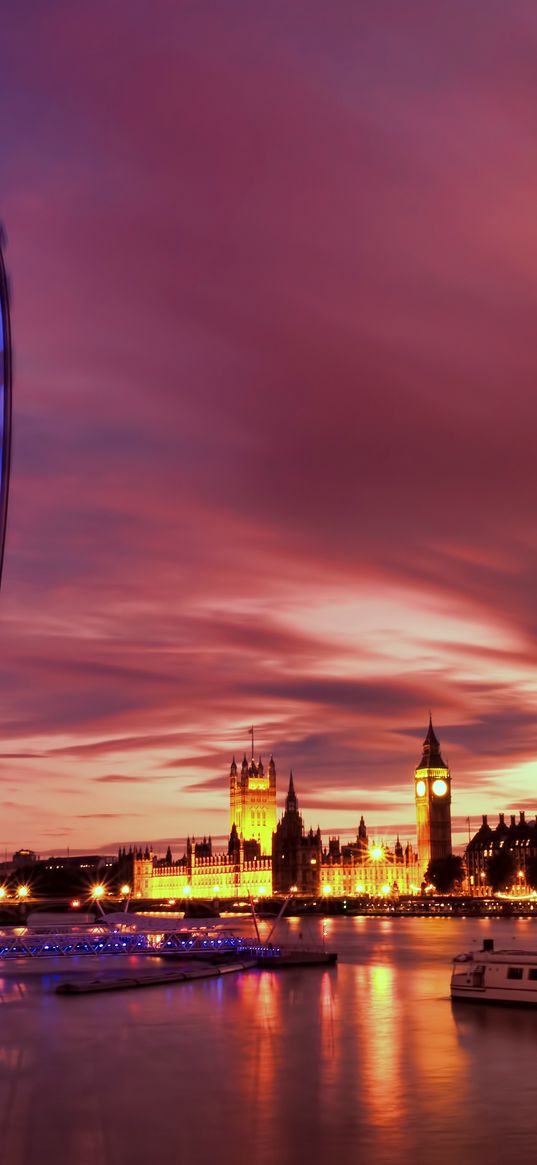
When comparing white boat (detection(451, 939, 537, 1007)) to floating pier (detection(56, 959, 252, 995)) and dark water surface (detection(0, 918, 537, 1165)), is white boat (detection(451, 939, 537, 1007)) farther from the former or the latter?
floating pier (detection(56, 959, 252, 995))

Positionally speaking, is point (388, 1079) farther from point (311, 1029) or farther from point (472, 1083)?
point (311, 1029)

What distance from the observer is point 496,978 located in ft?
158

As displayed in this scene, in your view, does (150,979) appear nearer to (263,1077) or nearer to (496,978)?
(496,978)

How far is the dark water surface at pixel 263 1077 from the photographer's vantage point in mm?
25609

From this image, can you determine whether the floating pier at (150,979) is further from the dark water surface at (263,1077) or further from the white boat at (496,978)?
the white boat at (496,978)

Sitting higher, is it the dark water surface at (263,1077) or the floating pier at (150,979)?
the floating pier at (150,979)

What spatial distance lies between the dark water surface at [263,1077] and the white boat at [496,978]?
0.76 meters

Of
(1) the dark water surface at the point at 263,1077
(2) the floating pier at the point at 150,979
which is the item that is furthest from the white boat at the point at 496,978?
(2) the floating pier at the point at 150,979

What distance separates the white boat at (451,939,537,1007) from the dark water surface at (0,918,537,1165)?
0.76 metres

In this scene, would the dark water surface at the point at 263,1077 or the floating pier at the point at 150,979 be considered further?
the floating pier at the point at 150,979

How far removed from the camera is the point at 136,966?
71.9 meters

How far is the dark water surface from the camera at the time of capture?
1008 inches

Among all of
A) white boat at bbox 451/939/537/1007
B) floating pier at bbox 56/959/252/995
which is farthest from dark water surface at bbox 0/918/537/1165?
floating pier at bbox 56/959/252/995

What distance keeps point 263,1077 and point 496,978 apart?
54.3ft
